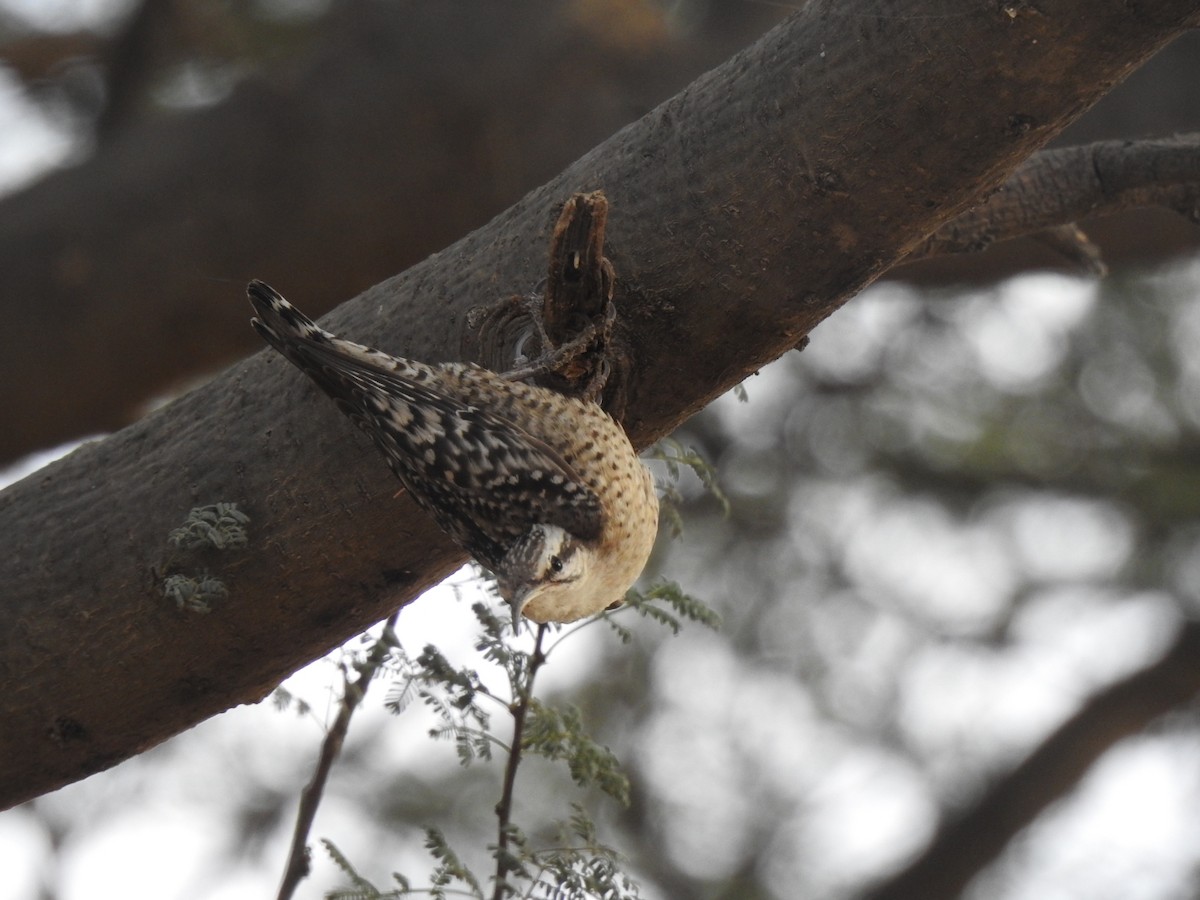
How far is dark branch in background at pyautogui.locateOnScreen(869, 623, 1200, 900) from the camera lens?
3.57 meters

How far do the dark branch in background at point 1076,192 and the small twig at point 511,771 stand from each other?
0.97 meters

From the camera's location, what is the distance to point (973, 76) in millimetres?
1473

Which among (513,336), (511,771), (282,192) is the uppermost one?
(282,192)

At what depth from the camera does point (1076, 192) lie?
218 cm

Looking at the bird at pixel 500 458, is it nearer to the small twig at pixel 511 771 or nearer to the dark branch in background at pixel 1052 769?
the small twig at pixel 511 771

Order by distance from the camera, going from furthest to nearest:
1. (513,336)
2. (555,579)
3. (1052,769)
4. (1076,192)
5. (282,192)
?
1. (1052,769)
2. (282,192)
3. (1076,192)
4. (513,336)
5. (555,579)

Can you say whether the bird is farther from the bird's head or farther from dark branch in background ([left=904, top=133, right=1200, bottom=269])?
dark branch in background ([left=904, top=133, right=1200, bottom=269])

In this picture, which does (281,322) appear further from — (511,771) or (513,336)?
(511,771)

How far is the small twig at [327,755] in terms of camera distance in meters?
1.84

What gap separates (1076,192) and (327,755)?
1.61 m

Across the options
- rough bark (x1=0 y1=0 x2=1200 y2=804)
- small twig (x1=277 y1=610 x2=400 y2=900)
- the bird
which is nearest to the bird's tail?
the bird

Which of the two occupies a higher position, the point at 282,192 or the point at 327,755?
the point at 282,192

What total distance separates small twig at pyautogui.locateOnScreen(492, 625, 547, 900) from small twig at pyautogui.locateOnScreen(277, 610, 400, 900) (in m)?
0.29

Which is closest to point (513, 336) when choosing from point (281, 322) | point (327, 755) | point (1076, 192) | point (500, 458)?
point (500, 458)
